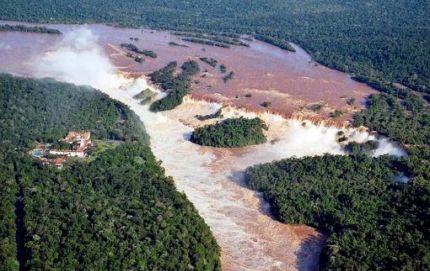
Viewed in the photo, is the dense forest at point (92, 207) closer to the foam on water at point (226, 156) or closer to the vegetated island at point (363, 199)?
the foam on water at point (226, 156)

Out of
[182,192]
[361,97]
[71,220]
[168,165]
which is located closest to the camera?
[71,220]

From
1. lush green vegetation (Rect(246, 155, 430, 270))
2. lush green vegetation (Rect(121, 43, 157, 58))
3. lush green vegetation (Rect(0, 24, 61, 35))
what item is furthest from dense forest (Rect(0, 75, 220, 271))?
lush green vegetation (Rect(0, 24, 61, 35))

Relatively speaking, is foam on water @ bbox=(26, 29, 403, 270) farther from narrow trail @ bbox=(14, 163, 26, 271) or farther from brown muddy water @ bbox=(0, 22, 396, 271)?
narrow trail @ bbox=(14, 163, 26, 271)

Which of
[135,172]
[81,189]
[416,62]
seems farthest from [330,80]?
[81,189]

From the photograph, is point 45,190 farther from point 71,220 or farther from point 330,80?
point 330,80

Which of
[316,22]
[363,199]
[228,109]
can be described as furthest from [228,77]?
[316,22]

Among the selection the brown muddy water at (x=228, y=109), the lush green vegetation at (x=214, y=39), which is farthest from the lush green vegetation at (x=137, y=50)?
the lush green vegetation at (x=214, y=39)

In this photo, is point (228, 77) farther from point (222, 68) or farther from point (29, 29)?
point (29, 29)

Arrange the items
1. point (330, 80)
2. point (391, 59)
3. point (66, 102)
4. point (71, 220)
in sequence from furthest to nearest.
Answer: point (391, 59) → point (330, 80) → point (66, 102) → point (71, 220)
